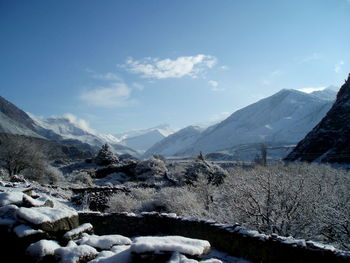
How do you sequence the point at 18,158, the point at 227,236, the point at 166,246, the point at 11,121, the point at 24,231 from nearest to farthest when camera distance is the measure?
the point at 166,246
the point at 24,231
the point at 227,236
the point at 18,158
the point at 11,121

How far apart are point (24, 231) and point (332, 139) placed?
232ft

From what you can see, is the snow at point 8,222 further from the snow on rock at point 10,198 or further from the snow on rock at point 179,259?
the snow on rock at point 179,259

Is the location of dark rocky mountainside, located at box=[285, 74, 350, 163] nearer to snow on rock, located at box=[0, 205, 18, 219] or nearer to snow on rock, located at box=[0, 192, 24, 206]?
snow on rock, located at box=[0, 192, 24, 206]

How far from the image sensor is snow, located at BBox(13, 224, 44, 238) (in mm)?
4336

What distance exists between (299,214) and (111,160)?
3988 centimetres

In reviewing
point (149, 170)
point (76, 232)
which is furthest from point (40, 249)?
point (149, 170)

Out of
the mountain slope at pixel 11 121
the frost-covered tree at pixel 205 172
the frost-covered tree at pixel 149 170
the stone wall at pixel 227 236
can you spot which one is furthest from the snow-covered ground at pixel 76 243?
the mountain slope at pixel 11 121

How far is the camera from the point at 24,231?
4359 mm

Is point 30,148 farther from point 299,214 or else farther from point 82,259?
point 82,259

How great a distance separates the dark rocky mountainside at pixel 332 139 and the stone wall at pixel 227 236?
2026 inches

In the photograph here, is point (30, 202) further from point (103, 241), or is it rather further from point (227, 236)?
point (227, 236)

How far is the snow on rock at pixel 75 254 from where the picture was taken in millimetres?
4020

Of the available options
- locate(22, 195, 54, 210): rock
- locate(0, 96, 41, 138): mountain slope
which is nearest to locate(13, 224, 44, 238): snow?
locate(22, 195, 54, 210): rock

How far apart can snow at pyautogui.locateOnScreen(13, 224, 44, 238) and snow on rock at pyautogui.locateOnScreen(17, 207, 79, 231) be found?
3.7 inches
